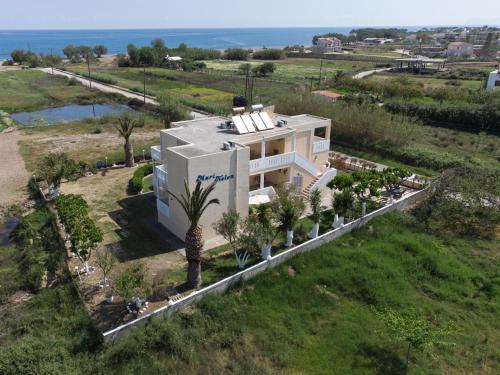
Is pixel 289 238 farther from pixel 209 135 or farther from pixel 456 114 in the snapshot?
pixel 456 114

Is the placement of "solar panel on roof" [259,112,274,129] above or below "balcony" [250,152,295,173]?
above

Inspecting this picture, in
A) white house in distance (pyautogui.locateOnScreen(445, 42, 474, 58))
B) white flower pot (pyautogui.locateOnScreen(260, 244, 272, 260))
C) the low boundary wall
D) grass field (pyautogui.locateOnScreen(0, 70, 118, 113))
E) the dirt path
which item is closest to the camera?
the low boundary wall

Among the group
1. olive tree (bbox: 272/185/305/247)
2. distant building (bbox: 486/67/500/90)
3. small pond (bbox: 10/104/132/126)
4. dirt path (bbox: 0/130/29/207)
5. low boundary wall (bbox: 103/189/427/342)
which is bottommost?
small pond (bbox: 10/104/132/126)

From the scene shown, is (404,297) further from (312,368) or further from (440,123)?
(440,123)

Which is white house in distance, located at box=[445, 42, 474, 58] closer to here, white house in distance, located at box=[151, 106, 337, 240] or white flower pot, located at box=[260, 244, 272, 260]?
white house in distance, located at box=[151, 106, 337, 240]

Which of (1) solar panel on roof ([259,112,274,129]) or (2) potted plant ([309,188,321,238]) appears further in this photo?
(1) solar panel on roof ([259,112,274,129])

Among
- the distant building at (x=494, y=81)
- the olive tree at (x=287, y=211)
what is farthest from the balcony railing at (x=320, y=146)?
the distant building at (x=494, y=81)

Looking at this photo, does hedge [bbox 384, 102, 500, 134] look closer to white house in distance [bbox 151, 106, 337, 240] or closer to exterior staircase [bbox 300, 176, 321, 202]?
white house in distance [bbox 151, 106, 337, 240]

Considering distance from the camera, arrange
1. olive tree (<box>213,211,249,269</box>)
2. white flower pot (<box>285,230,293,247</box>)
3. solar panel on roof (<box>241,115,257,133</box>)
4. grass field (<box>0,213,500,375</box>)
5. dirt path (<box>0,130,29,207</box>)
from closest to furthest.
A: grass field (<box>0,213,500,375</box>) → olive tree (<box>213,211,249,269</box>) → white flower pot (<box>285,230,293,247</box>) → solar panel on roof (<box>241,115,257,133</box>) → dirt path (<box>0,130,29,207</box>)

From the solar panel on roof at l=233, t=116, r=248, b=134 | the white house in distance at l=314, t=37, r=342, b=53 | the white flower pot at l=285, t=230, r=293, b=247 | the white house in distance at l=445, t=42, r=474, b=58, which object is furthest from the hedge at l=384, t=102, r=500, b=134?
the white house in distance at l=314, t=37, r=342, b=53
